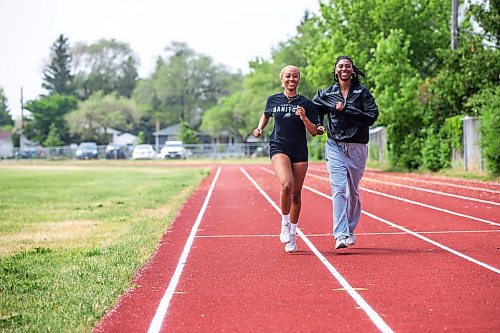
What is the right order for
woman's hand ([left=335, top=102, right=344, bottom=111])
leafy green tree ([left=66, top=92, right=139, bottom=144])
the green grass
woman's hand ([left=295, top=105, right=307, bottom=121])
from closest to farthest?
1. the green grass
2. woman's hand ([left=295, top=105, right=307, bottom=121])
3. woman's hand ([left=335, top=102, right=344, bottom=111])
4. leafy green tree ([left=66, top=92, right=139, bottom=144])

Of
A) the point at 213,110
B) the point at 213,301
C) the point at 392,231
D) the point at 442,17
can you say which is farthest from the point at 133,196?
the point at 213,110

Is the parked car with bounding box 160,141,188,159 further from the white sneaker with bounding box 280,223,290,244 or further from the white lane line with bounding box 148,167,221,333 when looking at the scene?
the white sneaker with bounding box 280,223,290,244

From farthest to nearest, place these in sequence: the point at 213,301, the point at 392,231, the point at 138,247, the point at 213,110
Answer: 1. the point at 213,110
2. the point at 392,231
3. the point at 138,247
4. the point at 213,301

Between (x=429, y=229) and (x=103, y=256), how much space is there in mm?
4890

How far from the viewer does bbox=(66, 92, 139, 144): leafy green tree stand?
10619 centimetres

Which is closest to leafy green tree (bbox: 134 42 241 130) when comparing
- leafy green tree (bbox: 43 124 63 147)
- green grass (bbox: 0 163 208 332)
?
leafy green tree (bbox: 43 124 63 147)

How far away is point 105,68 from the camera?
13100 centimetres

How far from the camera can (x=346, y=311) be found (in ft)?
Answer: 21.7

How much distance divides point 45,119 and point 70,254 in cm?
10080

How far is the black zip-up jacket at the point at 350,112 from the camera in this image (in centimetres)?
1008

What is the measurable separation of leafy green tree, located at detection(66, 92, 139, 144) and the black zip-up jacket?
97836 millimetres

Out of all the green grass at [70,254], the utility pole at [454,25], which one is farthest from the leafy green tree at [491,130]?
the green grass at [70,254]

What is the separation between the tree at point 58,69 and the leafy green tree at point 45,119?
43.8ft

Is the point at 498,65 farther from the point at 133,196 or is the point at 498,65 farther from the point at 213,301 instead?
the point at 213,301
